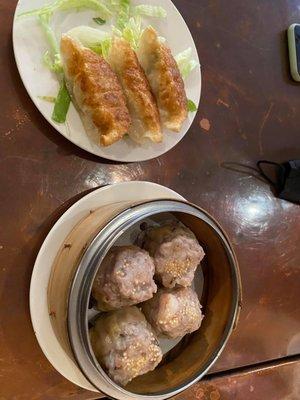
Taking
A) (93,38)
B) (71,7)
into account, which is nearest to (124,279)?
(93,38)

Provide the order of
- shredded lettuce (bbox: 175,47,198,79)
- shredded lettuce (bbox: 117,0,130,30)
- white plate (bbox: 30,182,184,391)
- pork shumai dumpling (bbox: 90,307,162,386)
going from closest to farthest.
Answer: pork shumai dumpling (bbox: 90,307,162,386) < white plate (bbox: 30,182,184,391) < shredded lettuce (bbox: 117,0,130,30) < shredded lettuce (bbox: 175,47,198,79)

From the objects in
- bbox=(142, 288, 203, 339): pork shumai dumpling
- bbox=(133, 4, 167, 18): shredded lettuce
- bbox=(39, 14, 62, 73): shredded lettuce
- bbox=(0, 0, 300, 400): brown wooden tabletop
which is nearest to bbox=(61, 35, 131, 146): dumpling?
bbox=(39, 14, 62, 73): shredded lettuce

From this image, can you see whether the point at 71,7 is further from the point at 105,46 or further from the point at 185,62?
the point at 185,62

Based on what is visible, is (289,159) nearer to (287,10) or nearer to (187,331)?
(287,10)

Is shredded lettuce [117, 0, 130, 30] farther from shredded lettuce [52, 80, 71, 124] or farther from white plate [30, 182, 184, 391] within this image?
white plate [30, 182, 184, 391]

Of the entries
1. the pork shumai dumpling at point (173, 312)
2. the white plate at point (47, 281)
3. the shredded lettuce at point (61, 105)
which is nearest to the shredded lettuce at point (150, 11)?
the shredded lettuce at point (61, 105)

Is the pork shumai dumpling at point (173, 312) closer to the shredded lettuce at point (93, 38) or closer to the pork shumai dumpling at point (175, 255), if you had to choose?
the pork shumai dumpling at point (175, 255)

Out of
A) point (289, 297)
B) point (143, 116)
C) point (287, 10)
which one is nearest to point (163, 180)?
point (143, 116)
